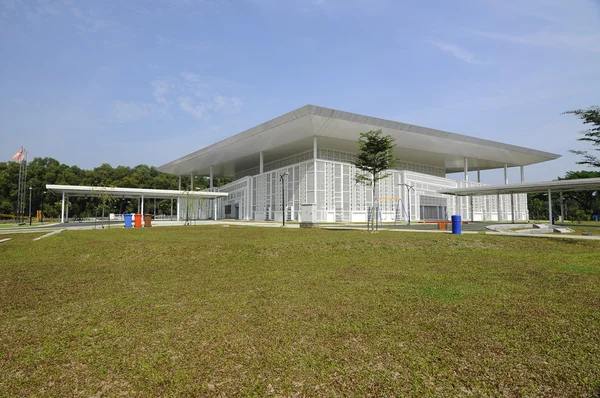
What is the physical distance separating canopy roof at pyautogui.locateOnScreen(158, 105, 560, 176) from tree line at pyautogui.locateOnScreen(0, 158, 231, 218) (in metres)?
9.97

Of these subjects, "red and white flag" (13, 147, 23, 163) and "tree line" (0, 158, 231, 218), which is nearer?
"red and white flag" (13, 147, 23, 163)

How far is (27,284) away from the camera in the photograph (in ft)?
25.0

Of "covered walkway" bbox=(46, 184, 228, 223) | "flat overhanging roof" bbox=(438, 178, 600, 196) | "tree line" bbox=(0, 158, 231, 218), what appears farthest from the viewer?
"tree line" bbox=(0, 158, 231, 218)

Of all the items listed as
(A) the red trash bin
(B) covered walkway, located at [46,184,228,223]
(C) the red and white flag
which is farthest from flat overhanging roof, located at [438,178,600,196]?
(C) the red and white flag

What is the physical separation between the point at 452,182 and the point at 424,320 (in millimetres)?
58756

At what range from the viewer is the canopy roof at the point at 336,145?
40281 mm

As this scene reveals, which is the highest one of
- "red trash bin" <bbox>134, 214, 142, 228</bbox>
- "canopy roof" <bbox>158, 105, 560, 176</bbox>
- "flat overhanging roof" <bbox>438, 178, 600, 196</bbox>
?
"canopy roof" <bbox>158, 105, 560, 176</bbox>

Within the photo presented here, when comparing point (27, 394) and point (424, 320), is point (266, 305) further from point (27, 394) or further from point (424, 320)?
point (27, 394)

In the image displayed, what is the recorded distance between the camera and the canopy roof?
1586 inches

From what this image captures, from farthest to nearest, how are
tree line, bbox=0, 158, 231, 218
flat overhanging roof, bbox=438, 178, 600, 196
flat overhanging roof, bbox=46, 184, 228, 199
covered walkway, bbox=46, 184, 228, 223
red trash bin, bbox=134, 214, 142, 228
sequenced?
tree line, bbox=0, 158, 231, 218
flat overhanging roof, bbox=46, 184, 228, 199
covered walkway, bbox=46, 184, 228, 223
red trash bin, bbox=134, 214, 142, 228
flat overhanging roof, bbox=438, 178, 600, 196

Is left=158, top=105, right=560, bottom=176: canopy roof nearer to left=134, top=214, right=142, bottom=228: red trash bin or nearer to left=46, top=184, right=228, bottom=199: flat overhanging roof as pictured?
left=46, top=184, right=228, bottom=199: flat overhanging roof

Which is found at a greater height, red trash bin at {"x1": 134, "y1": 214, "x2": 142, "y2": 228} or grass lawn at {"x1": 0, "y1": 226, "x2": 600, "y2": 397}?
red trash bin at {"x1": 134, "y1": 214, "x2": 142, "y2": 228}

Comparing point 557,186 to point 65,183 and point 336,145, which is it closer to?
point 336,145

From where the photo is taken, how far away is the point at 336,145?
158ft
